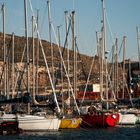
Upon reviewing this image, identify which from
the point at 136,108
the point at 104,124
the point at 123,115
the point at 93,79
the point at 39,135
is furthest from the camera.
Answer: the point at 93,79

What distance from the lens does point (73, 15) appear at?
6084cm

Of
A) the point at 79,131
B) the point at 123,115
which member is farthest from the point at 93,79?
the point at 79,131

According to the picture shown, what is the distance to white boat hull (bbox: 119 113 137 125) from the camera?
59.0 m

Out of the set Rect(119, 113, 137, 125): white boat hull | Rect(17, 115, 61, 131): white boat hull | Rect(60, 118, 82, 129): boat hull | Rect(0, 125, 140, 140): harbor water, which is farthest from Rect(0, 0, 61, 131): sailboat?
Rect(119, 113, 137, 125): white boat hull

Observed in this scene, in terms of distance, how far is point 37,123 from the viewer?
4847 cm

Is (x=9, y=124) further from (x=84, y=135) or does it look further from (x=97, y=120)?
(x=97, y=120)

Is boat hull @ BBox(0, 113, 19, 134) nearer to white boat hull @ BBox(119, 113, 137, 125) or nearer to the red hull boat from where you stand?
the red hull boat

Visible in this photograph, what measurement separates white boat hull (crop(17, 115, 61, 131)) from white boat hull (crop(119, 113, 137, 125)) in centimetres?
1142

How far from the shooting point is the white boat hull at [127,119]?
5903cm

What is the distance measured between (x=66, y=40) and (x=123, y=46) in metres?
15.6

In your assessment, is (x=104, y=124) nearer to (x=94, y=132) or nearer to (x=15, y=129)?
(x=94, y=132)

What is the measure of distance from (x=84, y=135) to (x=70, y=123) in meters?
5.16

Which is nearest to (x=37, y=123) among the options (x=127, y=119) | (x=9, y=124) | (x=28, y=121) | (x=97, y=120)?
(x=28, y=121)

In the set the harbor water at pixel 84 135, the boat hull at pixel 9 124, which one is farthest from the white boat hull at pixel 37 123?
the harbor water at pixel 84 135
